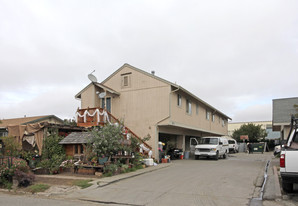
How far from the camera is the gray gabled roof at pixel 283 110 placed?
60.4 feet

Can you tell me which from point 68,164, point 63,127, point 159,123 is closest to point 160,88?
point 159,123

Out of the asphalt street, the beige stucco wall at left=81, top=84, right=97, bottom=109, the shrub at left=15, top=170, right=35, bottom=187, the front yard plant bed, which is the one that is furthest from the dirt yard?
the beige stucco wall at left=81, top=84, right=97, bottom=109

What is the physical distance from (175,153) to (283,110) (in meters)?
9.02

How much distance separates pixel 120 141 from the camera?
1304cm

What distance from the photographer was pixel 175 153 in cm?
2161

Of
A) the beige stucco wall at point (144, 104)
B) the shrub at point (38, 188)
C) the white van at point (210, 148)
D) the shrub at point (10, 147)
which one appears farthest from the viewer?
the white van at point (210, 148)

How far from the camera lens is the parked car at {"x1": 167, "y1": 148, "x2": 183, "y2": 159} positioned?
2117 cm

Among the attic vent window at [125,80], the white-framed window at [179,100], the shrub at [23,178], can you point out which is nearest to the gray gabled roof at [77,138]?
the shrub at [23,178]

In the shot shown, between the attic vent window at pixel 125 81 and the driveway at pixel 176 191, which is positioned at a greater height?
the attic vent window at pixel 125 81

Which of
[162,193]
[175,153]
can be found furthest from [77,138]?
[175,153]

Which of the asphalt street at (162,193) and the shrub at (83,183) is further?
the shrub at (83,183)

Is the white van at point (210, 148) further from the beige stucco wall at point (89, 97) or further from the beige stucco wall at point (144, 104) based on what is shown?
the beige stucco wall at point (89, 97)

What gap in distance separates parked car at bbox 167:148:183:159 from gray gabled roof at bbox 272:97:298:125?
7764 millimetres

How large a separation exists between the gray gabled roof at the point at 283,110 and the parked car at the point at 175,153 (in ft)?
25.5
